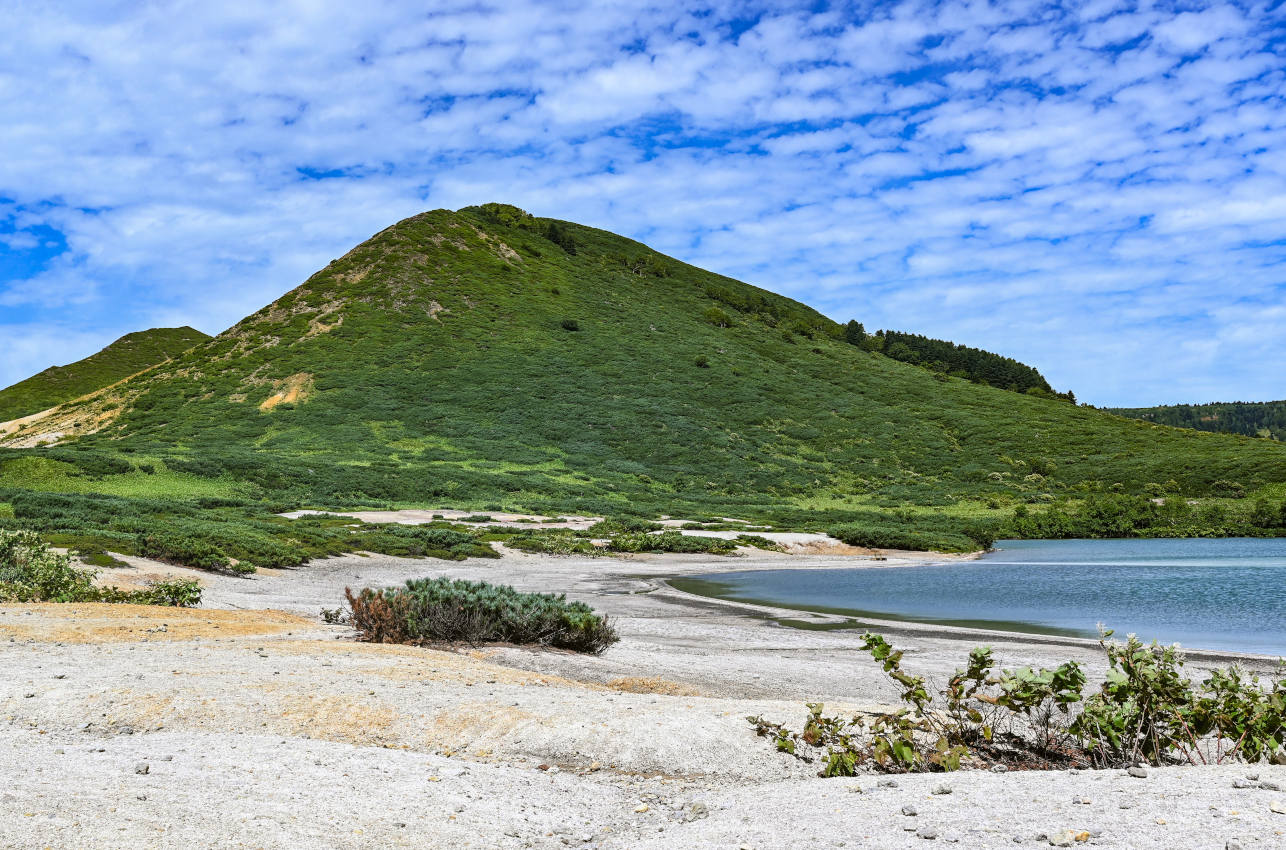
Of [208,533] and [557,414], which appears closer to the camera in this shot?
[208,533]

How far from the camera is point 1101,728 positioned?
6.66 m

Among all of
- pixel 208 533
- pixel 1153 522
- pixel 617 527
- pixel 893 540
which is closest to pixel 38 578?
pixel 208 533

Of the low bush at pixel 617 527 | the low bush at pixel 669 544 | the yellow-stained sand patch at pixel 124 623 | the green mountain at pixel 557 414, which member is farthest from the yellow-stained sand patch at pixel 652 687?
the green mountain at pixel 557 414

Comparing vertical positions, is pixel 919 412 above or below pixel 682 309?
below

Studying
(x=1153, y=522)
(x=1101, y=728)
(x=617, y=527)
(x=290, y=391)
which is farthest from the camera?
(x=290, y=391)

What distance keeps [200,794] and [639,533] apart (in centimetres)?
3674

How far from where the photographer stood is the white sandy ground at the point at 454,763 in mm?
5094

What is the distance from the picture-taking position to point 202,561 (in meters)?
23.2

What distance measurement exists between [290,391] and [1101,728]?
279 feet

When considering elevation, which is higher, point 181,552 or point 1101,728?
point 1101,728

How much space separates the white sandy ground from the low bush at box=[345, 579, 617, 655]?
68 centimetres

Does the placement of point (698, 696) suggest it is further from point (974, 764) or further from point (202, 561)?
point (202, 561)

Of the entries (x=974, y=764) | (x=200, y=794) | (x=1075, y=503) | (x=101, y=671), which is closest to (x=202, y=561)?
(x=101, y=671)

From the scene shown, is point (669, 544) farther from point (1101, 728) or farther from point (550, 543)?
point (1101, 728)
